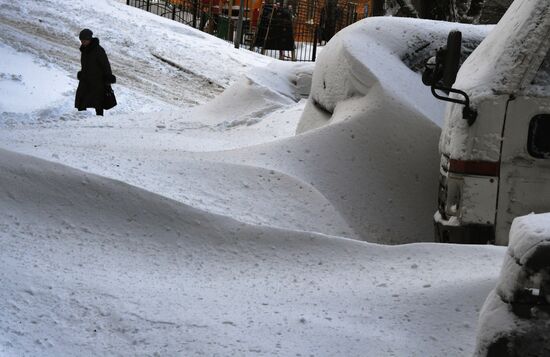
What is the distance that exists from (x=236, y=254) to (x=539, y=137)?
1.79 meters

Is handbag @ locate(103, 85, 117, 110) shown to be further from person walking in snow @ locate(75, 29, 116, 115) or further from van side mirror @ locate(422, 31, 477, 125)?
van side mirror @ locate(422, 31, 477, 125)

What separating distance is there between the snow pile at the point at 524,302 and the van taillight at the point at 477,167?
2559 mm

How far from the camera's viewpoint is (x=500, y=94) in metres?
5.13

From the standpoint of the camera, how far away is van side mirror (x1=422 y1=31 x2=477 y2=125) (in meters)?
5.17

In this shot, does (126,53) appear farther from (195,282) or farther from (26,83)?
(195,282)

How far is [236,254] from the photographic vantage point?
4699mm

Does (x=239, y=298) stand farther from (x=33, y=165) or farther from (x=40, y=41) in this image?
(x=40, y=41)

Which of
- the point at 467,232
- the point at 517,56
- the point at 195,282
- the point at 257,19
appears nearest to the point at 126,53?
the point at 257,19

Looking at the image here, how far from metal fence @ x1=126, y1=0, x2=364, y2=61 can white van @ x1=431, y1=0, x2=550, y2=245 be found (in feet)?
67.9

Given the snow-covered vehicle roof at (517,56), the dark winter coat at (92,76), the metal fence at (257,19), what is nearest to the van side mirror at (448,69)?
the snow-covered vehicle roof at (517,56)

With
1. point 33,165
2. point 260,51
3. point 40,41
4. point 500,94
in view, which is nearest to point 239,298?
point 33,165

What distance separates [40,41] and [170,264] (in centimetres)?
1425

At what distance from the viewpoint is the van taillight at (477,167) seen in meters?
5.11

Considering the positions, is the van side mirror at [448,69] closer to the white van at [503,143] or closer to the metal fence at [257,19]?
the white van at [503,143]
